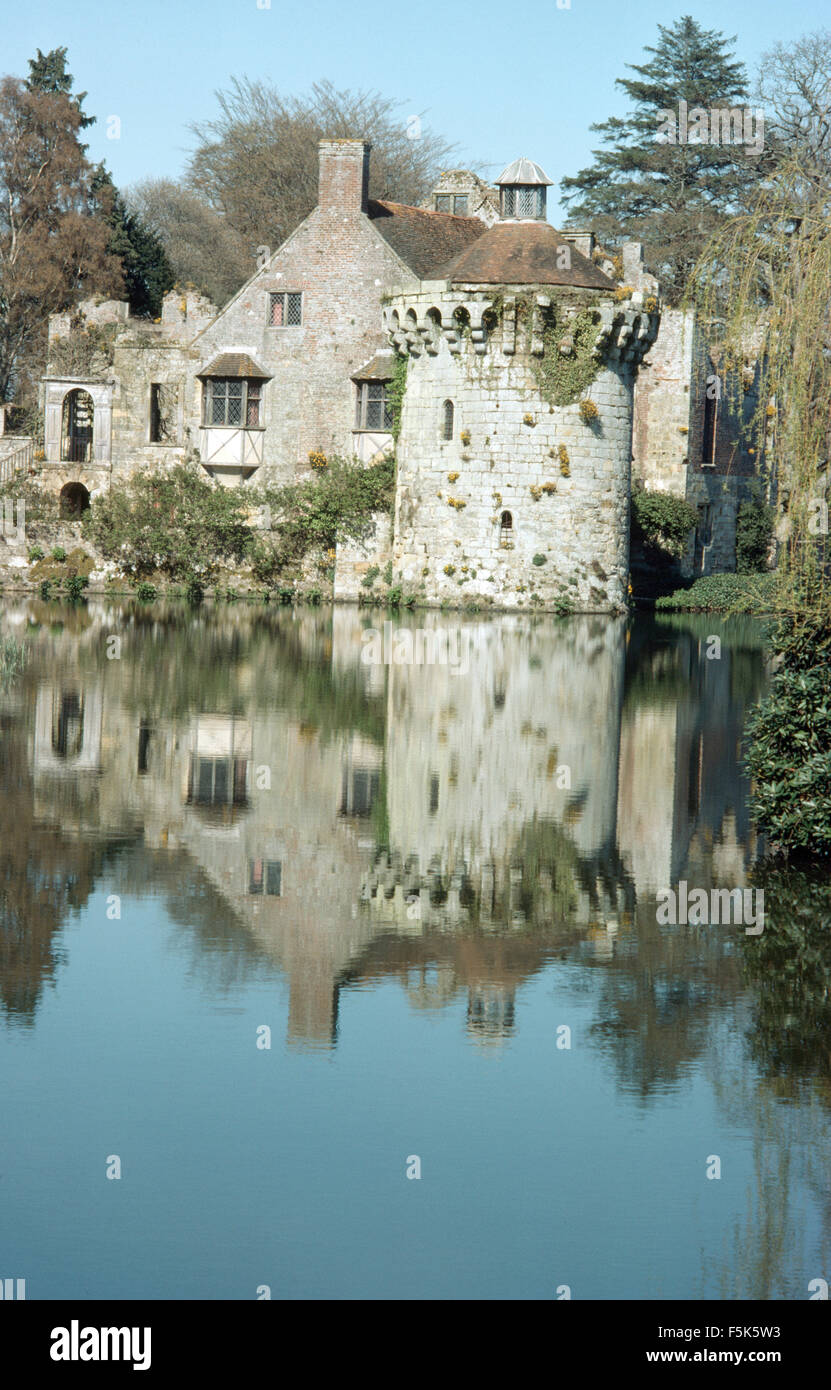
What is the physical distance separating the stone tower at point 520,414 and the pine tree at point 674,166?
680 inches

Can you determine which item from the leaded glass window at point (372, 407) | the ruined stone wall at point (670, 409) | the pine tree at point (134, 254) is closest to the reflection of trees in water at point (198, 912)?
the leaded glass window at point (372, 407)

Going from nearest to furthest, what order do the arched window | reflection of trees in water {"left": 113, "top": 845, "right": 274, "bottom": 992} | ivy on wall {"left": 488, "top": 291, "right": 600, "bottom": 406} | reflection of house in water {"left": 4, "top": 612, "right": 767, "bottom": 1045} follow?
reflection of trees in water {"left": 113, "top": 845, "right": 274, "bottom": 992}
reflection of house in water {"left": 4, "top": 612, "right": 767, "bottom": 1045}
ivy on wall {"left": 488, "top": 291, "right": 600, "bottom": 406}
the arched window

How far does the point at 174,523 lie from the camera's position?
4147 cm

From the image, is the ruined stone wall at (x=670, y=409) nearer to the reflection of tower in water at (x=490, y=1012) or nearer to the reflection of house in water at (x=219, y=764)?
the reflection of house in water at (x=219, y=764)

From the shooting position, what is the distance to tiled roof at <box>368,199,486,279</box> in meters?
41.0

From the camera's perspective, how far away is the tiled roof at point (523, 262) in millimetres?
35312

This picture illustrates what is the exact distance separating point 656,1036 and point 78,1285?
3.10 m

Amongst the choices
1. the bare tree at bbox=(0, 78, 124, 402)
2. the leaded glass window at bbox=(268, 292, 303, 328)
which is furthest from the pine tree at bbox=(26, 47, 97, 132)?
the leaded glass window at bbox=(268, 292, 303, 328)

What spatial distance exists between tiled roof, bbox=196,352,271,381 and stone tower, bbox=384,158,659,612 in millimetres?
5175

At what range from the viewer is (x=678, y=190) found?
186 feet

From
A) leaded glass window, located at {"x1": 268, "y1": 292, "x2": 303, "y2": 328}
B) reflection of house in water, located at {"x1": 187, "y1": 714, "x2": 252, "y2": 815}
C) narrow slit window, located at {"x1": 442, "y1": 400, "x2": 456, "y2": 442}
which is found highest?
leaded glass window, located at {"x1": 268, "y1": 292, "x2": 303, "y2": 328}

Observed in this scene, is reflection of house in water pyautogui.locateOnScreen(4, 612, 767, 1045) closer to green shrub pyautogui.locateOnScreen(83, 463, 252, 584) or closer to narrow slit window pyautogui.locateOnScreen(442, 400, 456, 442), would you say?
narrow slit window pyautogui.locateOnScreen(442, 400, 456, 442)

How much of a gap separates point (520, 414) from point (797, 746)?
25.2 metres

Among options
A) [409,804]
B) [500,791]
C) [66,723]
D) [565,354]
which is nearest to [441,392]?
[565,354]
